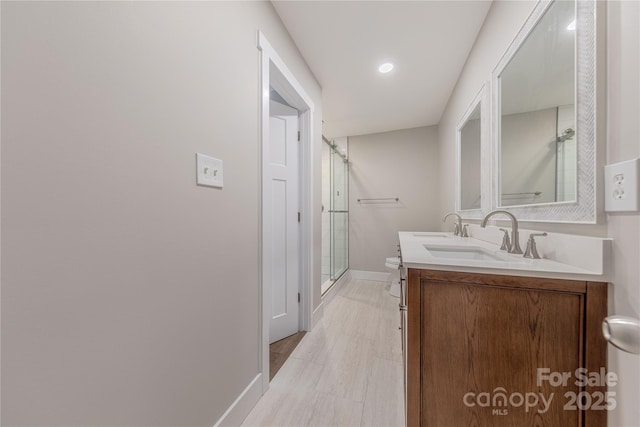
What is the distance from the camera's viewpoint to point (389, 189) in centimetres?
362

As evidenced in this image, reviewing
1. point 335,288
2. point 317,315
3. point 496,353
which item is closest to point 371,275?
point 335,288

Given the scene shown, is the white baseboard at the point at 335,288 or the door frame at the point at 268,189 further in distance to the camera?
the white baseboard at the point at 335,288

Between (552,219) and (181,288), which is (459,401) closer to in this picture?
(552,219)

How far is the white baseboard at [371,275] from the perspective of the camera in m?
3.58

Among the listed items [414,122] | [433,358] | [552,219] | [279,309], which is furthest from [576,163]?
[414,122]

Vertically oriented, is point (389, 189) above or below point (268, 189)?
above

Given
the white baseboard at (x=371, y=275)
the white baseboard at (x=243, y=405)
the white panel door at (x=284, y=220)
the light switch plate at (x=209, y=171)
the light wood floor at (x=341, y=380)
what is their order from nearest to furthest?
the light switch plate at (x=209, y=171), the white baseboard at (x=243, y=405), the light wood floor at (x=341, y=380), the white panel door at (x=284, y=220), the white baseboard at (x=371, y=275)

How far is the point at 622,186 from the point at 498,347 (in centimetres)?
59

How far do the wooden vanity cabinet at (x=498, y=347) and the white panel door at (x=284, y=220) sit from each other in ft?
4.05

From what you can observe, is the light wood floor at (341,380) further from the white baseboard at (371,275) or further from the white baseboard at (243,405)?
the white baseboard at (371,275)

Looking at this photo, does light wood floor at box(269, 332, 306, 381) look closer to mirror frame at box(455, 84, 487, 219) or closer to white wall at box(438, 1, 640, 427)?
white wall at box(438, 1, 640, 427)

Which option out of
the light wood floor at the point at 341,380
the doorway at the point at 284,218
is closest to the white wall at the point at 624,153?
the light wood floor at the point at 341,380

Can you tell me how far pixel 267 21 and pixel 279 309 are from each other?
6.86 ft

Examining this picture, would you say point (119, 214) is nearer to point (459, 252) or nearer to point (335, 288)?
point (459, 252)
